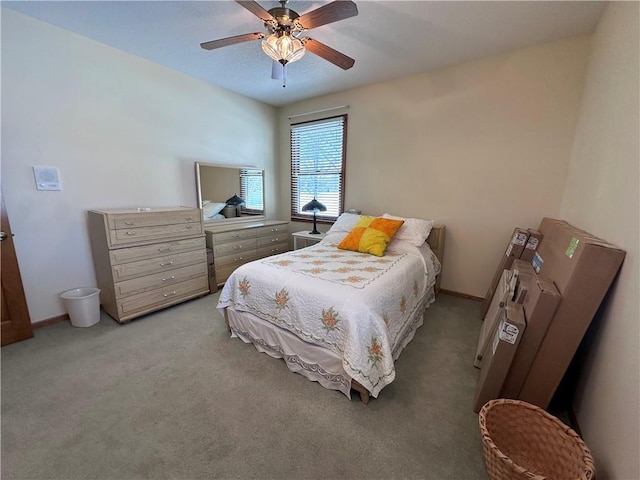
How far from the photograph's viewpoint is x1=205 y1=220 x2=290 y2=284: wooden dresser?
3138 millimetres

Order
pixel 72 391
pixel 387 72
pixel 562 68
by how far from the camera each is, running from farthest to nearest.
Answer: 1. pixel 387 72
2. pixel 562 68
3. pixel 72 391

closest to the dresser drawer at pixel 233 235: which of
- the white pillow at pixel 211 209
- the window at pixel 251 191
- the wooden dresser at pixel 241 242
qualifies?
the wooden dresser at pixel 241 242

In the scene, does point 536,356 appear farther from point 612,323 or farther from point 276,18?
point 276,18

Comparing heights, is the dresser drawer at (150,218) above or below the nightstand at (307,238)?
above

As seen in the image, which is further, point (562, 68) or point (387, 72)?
point (387, 72)

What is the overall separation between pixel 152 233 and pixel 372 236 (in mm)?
2164

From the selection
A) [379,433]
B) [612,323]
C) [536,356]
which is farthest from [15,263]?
[612,323]

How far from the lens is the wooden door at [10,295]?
6.53 feet

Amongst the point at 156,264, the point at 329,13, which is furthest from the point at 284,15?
the point at 156,264

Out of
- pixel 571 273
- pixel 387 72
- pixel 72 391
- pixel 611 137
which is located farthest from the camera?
pixel 387 72

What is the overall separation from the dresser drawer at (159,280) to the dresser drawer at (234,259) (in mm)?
211

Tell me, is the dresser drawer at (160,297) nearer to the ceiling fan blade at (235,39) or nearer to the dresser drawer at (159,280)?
the dresser drawer at (159,280)

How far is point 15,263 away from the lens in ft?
6.75

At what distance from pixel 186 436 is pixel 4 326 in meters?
1.99
